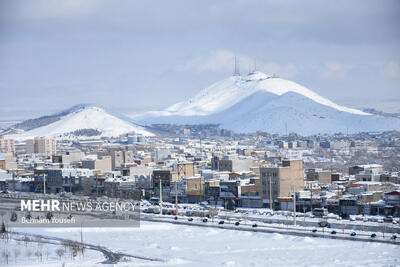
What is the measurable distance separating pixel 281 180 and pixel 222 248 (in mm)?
13690

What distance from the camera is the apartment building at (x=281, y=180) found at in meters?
36.7

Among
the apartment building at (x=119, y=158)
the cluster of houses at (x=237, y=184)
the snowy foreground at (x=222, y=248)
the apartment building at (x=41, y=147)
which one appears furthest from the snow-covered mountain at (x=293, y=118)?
the snowy foreground at (x=222, y=248)

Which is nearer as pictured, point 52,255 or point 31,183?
point 52,255

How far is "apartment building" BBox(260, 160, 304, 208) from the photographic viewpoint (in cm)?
3669

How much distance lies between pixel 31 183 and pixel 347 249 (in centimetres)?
2948

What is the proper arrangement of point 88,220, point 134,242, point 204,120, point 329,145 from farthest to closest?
1. point 204,120
2. point 329,145
3. point 88,220
4. point 134,242

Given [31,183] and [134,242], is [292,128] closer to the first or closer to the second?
[31,183]

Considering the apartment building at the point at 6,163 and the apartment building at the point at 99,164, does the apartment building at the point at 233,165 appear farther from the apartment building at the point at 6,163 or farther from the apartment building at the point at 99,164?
the apartment building at the point at 6,163

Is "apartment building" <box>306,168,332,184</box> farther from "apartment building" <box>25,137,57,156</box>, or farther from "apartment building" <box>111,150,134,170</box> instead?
"apartment building" <box>25,137,57,156</box>

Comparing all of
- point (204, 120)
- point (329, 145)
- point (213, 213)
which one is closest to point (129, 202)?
point (213, 213)

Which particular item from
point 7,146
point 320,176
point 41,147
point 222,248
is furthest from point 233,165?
point 7,146

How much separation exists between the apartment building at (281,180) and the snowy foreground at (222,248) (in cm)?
913

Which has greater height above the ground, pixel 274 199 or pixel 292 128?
pixel 292 128

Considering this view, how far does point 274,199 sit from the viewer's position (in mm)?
36375
